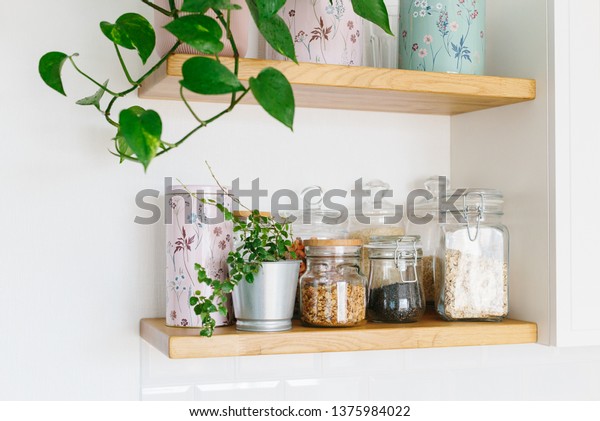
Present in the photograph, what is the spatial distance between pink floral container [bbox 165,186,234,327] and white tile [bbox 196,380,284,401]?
220 mm

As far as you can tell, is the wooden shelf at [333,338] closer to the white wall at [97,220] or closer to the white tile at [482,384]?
the white wall at [97,220]

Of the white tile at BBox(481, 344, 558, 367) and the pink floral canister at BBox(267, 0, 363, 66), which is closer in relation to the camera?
the pink floral canister at BBox(267, 0, 363, 66)

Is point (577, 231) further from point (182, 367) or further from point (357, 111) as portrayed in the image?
point (182, 367)

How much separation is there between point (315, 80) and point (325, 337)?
1.28 ft

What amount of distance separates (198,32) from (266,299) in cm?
40

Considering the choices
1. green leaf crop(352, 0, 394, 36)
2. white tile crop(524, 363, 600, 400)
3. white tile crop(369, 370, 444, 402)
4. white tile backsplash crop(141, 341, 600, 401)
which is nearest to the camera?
green leaf crop(352, 0, 394, 36)

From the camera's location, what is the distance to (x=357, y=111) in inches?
57.7

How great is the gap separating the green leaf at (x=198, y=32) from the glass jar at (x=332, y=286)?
0.36 meters

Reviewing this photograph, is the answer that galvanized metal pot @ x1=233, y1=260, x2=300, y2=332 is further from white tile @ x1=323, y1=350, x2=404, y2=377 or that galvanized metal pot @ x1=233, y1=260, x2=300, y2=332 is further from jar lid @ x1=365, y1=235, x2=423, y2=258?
white tile @ x1=323, y1=350, x2=404, y2=377

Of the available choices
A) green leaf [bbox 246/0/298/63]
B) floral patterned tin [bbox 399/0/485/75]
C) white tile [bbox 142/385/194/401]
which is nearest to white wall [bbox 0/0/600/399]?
white tile [bbox 142/385/194/401]

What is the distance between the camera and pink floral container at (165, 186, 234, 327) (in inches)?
47.0

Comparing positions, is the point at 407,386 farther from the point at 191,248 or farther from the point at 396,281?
the point at 191,248
